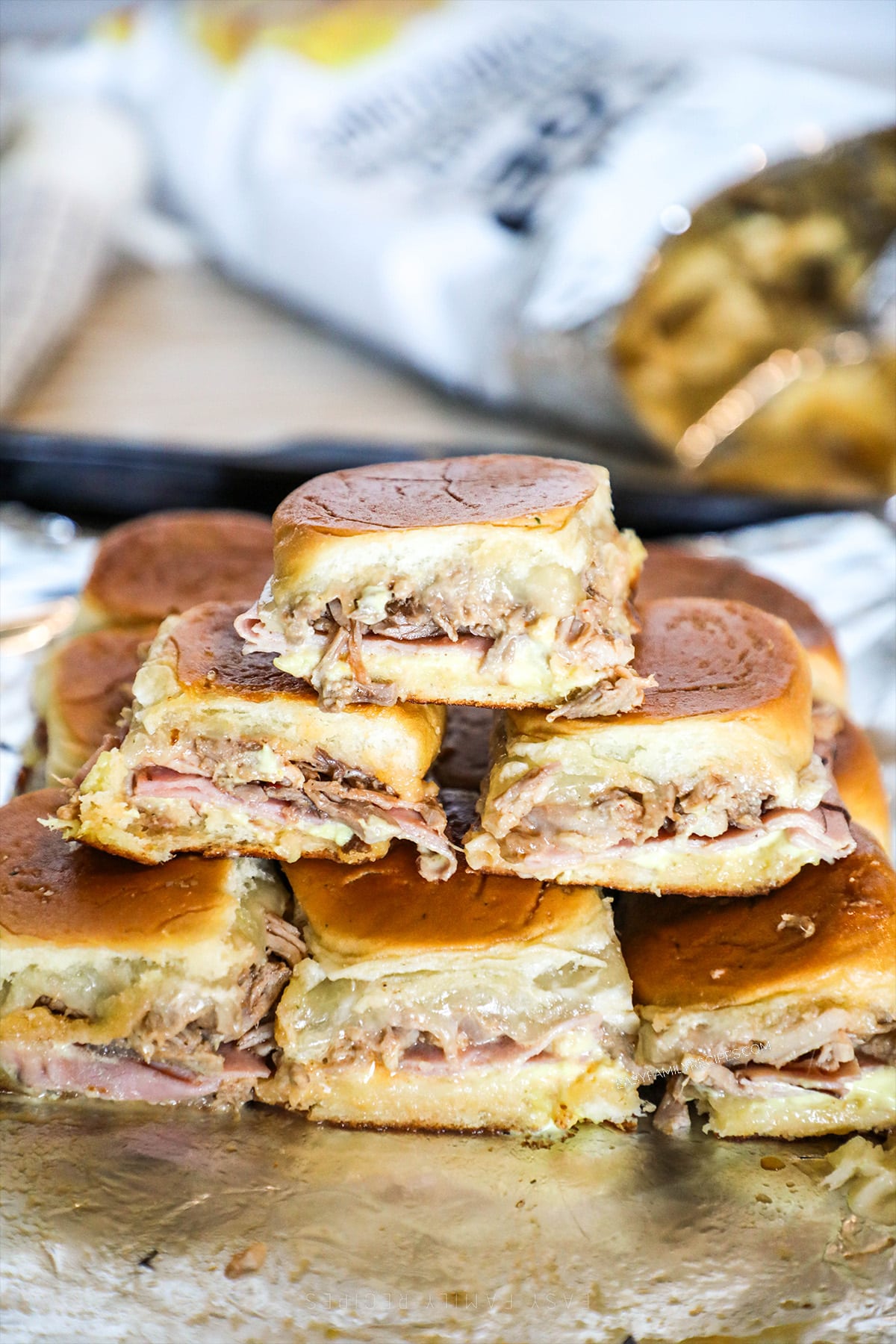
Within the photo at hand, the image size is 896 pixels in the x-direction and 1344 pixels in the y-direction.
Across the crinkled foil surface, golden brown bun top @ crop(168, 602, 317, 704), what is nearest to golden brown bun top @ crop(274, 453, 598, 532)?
golden brown bun top @ crop(168, 602, 317, 704)

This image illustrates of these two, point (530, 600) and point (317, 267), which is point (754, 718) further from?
point (317, 267)

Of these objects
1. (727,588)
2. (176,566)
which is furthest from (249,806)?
(727,588)

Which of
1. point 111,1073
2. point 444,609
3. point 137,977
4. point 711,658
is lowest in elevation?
point 111,1073

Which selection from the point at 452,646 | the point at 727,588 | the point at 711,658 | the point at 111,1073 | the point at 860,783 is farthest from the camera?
the point at 727,588

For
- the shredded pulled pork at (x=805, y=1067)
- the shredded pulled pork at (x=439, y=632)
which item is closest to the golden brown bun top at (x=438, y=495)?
the shredded pulled pork at (x=439, y=632)

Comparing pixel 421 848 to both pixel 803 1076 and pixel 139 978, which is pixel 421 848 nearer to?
pixel 139 978

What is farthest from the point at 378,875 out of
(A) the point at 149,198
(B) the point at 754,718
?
(A) the point at 149,198

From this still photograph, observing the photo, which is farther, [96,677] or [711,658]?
[96,677]

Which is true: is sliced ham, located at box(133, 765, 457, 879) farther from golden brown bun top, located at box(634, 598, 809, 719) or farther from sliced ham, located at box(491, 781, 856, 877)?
golden brown bun top, located at box(634, 598, 809, 719)
